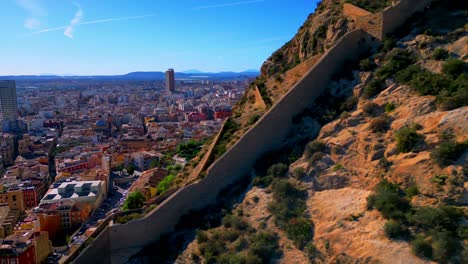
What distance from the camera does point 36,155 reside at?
5359 centimetres

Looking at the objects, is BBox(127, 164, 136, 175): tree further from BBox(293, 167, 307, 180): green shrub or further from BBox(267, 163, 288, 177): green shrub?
BBox(293, 167, 307, 180): green shrub

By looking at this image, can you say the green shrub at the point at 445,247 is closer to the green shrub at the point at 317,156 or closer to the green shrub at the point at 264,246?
the green shrub at the point at 264,246

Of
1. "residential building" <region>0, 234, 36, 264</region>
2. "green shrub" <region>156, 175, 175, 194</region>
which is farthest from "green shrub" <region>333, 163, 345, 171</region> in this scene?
"residential building" <region>0, 234, 36, 264</region>

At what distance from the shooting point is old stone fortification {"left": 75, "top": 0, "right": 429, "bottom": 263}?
43.8ft

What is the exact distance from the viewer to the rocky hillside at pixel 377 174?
31.2 ft


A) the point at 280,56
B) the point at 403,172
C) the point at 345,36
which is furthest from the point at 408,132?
the point at 280,56

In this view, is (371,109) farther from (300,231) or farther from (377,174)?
(300,231)

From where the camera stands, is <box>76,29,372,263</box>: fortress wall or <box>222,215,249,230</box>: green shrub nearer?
<box>222,215,249,230</box>: green shrub

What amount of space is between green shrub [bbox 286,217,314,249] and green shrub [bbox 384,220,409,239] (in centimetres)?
213

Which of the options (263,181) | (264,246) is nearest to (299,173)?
(263,181)

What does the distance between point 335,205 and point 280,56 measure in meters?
11.6

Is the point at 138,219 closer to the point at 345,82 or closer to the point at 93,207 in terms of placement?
the point at 345,82

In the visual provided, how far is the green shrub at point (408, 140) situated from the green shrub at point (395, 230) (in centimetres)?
248

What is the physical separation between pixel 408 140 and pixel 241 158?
5.65 m
